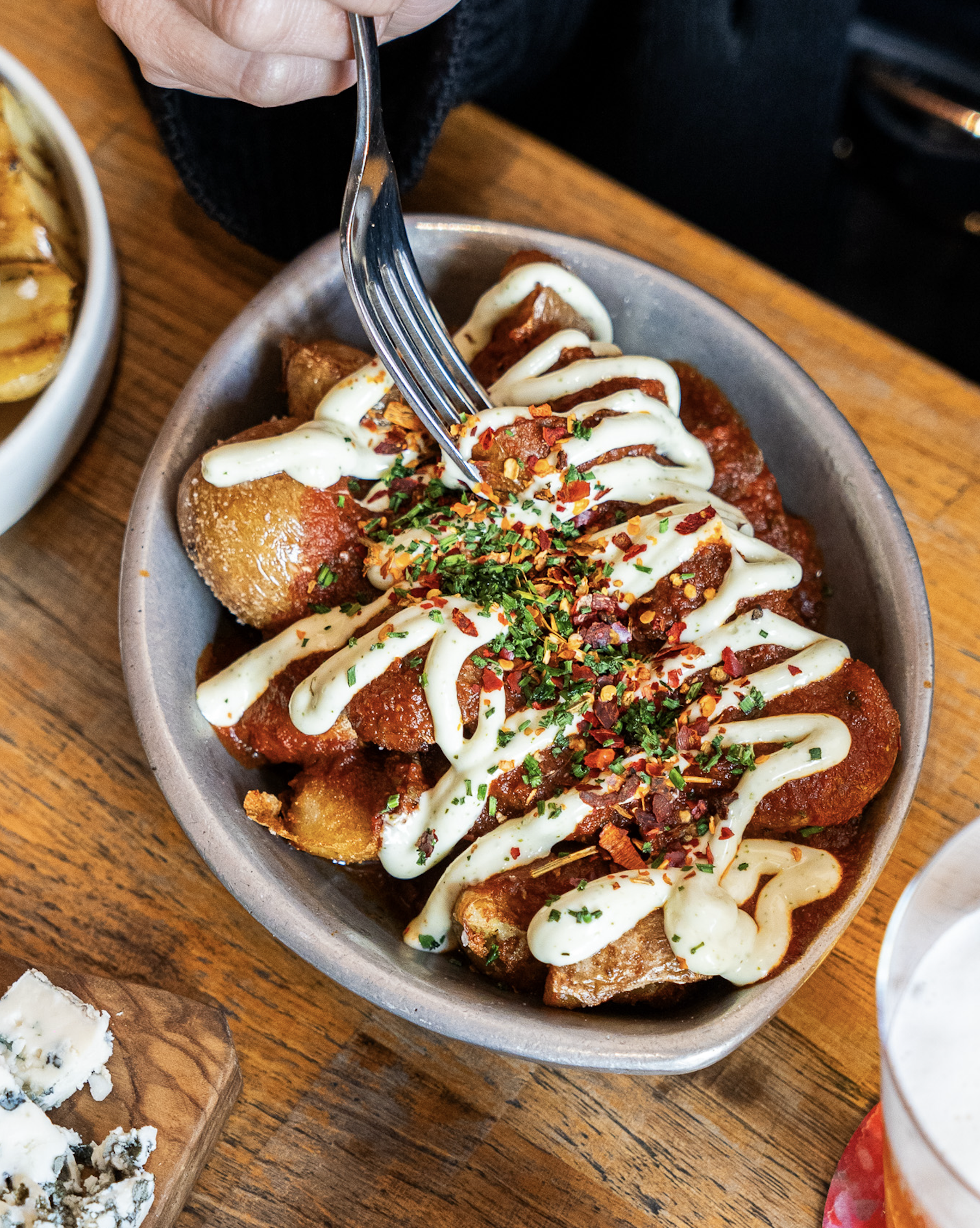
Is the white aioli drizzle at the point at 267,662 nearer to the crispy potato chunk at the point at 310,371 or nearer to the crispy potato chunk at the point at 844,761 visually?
the crispy potato chunk at the point at 310,371

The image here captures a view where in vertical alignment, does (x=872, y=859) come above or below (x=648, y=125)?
below

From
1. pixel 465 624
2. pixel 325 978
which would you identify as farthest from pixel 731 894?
pixel 325 978

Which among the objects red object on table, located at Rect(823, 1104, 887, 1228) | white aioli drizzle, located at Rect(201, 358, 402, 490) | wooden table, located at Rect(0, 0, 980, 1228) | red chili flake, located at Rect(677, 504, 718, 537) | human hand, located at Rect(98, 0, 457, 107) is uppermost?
human hand, located at Rect(98, 0, 457, 107)

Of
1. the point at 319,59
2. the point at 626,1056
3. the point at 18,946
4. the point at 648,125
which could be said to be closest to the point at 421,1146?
the point at 626,1056

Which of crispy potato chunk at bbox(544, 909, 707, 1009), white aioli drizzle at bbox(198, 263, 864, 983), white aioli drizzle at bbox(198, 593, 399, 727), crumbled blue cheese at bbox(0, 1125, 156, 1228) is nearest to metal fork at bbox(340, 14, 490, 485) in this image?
white aioli drizzle at bbox(198, 263, 864, 983)

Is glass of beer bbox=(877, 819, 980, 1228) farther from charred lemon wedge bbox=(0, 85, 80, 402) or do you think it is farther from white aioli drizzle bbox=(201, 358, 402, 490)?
charred lemon wedge bbox=(0, 85, 80, 402)

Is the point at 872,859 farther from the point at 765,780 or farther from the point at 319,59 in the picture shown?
the point at 319,59
